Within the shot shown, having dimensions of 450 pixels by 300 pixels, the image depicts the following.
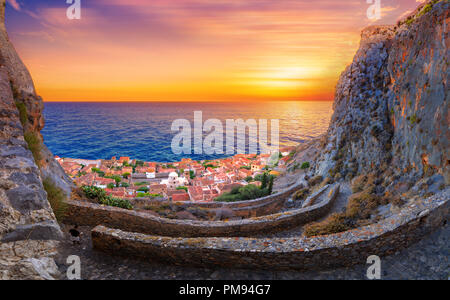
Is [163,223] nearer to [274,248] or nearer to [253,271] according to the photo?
[253,271]

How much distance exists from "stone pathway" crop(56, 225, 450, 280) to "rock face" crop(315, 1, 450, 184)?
3703 millimetres

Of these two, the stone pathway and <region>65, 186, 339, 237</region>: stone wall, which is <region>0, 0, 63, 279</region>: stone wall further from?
<region>65, 186, 339, 237</region>: stone wall

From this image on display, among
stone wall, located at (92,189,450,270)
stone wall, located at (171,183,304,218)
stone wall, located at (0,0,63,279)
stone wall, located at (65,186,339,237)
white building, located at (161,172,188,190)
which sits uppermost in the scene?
stone wall, located at (0,0,63,279)

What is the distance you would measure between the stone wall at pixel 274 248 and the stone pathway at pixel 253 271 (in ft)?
0.46

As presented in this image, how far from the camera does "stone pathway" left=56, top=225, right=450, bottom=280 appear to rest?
5.15 metres

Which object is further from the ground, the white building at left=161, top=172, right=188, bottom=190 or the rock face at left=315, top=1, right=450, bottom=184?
the rock face at left=315, top=1, right=450, bottom=184

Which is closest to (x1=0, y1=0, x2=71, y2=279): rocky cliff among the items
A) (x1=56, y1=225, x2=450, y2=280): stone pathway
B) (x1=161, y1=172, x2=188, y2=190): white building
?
(x1=56, y1=225, x2=450, y2=280): stone pathway

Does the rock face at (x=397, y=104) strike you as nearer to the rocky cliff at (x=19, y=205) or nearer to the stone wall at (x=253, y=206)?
the stone wall at (x=253, y=206)

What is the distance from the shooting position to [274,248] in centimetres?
540

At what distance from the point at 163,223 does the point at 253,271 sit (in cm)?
430

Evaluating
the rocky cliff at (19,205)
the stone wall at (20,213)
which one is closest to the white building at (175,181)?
the rocky cliff at (19,205)

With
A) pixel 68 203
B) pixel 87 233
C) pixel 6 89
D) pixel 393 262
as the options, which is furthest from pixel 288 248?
pixel 6 89

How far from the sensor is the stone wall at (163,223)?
7.89m

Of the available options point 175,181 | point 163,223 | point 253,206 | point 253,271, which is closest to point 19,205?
point 163,223
